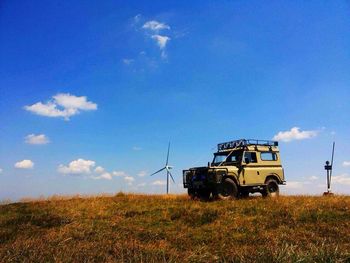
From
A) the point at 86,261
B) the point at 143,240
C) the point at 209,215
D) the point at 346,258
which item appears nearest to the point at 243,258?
the point at 346,258

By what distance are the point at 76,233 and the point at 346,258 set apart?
1008 centimetres

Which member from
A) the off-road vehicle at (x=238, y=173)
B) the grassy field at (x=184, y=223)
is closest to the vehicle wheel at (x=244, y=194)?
the off-road vehicle at (x=238, y=173)

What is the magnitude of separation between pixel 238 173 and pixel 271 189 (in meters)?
2.91

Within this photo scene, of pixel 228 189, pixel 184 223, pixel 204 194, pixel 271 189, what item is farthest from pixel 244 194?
pixel 184 223

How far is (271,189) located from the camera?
957 inches

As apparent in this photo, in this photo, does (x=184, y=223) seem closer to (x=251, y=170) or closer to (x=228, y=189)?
(x=228, y=189)

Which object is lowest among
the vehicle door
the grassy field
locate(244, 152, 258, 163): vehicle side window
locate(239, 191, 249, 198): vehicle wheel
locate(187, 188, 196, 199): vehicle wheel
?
the grassy field

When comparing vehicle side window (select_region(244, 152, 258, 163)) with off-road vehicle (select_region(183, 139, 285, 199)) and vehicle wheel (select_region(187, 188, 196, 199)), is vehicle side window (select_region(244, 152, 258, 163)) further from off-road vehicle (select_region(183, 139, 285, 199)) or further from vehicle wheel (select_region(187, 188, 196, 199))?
vehicle wheel (select_region(187, 188, 196, 199))

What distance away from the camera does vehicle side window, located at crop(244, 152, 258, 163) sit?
23.2m

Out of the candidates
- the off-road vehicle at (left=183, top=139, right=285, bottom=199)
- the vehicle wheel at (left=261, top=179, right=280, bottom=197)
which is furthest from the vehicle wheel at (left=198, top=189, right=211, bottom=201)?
the vehicle wheel at (left=261, top=179, right=280, bottom=197)

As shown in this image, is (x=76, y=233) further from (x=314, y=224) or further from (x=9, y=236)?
(x=314, y=224)

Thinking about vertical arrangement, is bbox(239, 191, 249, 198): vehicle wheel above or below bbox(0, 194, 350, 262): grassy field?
above

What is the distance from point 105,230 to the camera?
14734 millimetres

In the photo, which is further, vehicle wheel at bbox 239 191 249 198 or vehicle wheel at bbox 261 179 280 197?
vehicle wheel at bbox 261 179 280 197
